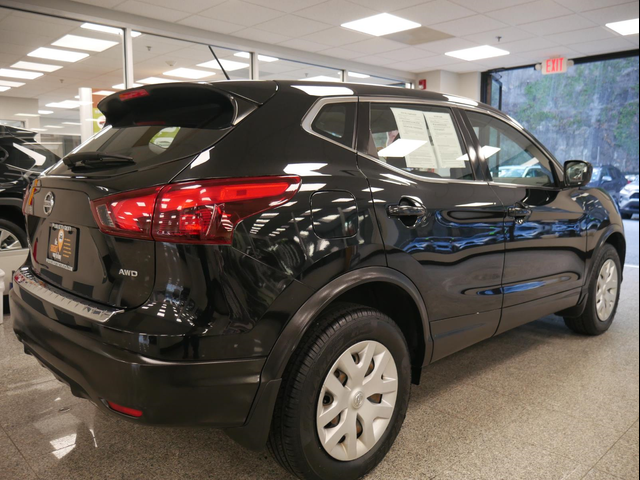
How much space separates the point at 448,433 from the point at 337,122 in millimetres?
1301

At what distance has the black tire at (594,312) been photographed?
3.07m

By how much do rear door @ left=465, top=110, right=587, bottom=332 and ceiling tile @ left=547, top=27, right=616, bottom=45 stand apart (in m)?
5.45

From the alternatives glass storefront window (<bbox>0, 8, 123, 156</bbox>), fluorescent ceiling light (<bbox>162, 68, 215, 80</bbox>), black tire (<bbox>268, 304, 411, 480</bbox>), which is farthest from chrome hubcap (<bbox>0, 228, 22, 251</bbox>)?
fluorescent ceiling light (<bbox>162, 68, 215, 80</bbox>)

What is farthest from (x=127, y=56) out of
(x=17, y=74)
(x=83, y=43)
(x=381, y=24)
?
(x=381, y=24)

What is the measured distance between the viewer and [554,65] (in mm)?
8836

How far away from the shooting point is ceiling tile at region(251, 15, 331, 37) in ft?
21.1

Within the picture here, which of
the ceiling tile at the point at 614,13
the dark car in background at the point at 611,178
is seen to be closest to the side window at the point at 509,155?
the ceiling tile at the point at 614,13

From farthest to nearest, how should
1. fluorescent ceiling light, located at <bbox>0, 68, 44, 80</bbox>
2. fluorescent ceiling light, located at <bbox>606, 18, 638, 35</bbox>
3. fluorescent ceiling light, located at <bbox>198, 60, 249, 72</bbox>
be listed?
1. fluorescent ceiling light, located at <bbox>198, 60, 249, 72</bbox>
2. fluorescent ceiling light, located at <bbox>606, 18, 638, 35</bbox>
3. fluorescent ceiling light, located at <bbox>0, 68, 44, 80</bbox>

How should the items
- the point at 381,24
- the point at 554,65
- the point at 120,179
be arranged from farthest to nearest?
the point at 554,65
the point at 381,24
the point at 120,179

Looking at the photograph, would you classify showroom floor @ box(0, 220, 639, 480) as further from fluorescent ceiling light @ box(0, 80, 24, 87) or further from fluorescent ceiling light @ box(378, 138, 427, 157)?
fluorescent ceiling light @ box(0, 80, 24, 87)

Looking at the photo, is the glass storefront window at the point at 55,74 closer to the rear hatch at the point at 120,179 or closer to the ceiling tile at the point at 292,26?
the ceiling tile at the point at 292,26

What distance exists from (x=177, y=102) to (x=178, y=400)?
3.01ft

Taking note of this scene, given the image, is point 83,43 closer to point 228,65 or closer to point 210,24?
point 210,24

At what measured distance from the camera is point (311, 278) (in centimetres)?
147
